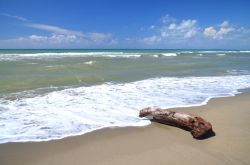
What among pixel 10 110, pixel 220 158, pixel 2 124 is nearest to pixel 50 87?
pixel 10 110

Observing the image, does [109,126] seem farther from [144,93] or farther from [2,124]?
[144,93]

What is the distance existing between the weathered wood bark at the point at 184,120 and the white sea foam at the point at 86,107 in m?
0.32

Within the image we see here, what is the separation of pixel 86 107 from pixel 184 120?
3092 millimetres

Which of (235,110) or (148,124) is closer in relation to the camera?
(148,124)

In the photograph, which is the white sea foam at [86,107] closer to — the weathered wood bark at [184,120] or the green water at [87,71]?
the weathered wood bark at [184,120]

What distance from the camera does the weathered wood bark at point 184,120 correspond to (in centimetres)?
Result: 477

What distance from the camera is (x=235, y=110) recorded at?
6.90 m

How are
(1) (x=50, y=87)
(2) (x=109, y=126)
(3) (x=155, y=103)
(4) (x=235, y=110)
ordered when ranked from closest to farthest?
(2) (x=109, y=126) < (4) (x=235, y=110) < (3) (x=155, y=103) < (1) (x=50, y=87)

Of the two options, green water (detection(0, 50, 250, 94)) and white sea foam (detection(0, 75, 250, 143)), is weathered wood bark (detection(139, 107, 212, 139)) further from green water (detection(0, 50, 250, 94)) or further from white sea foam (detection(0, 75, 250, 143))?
green water (detection(0, 50, 250, 94))

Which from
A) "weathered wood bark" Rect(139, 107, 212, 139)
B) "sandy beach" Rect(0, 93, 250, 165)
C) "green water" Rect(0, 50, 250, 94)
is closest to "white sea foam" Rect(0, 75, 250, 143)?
"weathered wood bark" Rect(139, 107, 212, 139)

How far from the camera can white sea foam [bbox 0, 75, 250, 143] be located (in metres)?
5.22

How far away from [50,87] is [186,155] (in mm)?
7422

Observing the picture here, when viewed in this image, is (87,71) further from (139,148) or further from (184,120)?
(139,148)

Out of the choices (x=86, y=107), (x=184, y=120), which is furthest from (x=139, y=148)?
(x=86, y=107)
